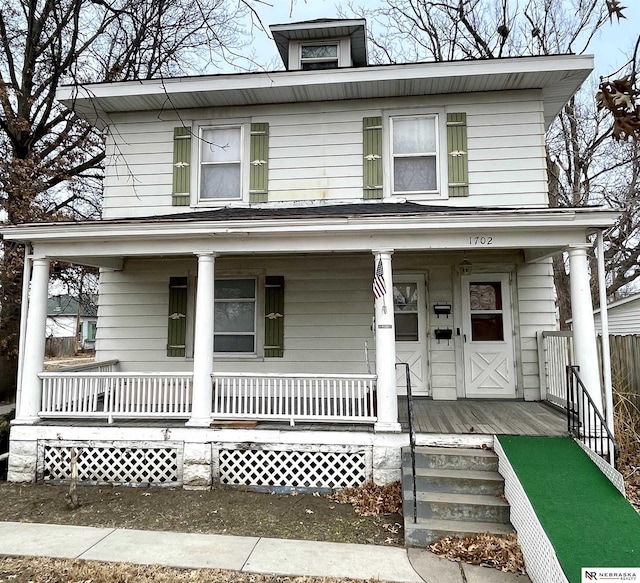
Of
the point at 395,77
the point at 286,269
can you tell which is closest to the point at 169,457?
the point at 286,269

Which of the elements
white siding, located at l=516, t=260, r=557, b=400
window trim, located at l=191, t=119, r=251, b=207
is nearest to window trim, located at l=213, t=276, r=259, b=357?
window trim, located at l=191, t=119, r=251, b=207

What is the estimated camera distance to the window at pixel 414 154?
7402 millimetres

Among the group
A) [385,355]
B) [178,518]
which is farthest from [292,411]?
[178,518]

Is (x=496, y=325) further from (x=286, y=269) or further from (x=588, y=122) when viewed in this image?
(x=588, y=122)

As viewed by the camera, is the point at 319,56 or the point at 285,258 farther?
the point at 319,56

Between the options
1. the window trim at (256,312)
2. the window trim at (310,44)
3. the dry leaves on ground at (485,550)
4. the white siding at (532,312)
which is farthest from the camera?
the window trim at (310,44)

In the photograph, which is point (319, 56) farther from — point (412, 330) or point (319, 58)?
point (412, 330)

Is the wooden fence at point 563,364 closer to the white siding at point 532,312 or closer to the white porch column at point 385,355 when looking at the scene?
the white siding at point 532,312

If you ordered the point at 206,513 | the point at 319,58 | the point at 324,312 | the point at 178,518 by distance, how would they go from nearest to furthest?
the point at 178,518
the point at 206,513
the point at 324,312
the point at 319,58

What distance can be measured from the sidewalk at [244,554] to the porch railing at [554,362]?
11.3ft

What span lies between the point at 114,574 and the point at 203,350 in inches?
106

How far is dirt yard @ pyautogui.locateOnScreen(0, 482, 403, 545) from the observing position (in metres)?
4.46

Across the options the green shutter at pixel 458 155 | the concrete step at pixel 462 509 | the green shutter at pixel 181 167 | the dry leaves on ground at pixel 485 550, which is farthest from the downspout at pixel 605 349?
the green shutter at pixel 181 167

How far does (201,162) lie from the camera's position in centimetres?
787
